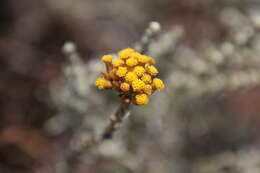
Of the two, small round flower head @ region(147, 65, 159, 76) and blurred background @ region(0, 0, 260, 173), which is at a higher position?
blurred background @ region(0, 0, 260, 173)

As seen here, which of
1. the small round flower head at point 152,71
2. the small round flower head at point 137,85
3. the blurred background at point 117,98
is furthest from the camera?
the blurred background at point 117,98

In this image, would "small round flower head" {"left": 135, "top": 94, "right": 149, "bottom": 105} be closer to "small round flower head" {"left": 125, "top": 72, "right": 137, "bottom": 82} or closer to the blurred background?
"small round flower head" {"left": 125, "top": 72, "right": 137, "bottom": 82}

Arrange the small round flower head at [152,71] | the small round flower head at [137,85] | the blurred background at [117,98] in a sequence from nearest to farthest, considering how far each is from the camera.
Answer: the small round flower head at [137,85]
the small round flower head at [152,71]
the blurred background at [117,98]

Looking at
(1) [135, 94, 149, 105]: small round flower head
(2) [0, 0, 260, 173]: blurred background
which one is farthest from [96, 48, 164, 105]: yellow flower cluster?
(2) [0, 0, 260, 173]: blurred background

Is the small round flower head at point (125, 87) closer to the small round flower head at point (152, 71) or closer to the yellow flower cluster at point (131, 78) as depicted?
the yellow flower cluster at point (131, 78)

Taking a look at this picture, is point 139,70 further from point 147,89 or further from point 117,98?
point 117,98

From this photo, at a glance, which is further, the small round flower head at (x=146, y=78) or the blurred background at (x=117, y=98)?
the blurred background at (x=117, y=98)

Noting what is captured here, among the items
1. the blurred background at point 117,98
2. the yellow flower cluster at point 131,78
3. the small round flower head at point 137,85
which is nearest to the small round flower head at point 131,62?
the yellow flower cluster at point 131,78

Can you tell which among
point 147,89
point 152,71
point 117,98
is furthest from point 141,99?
point 117,98
